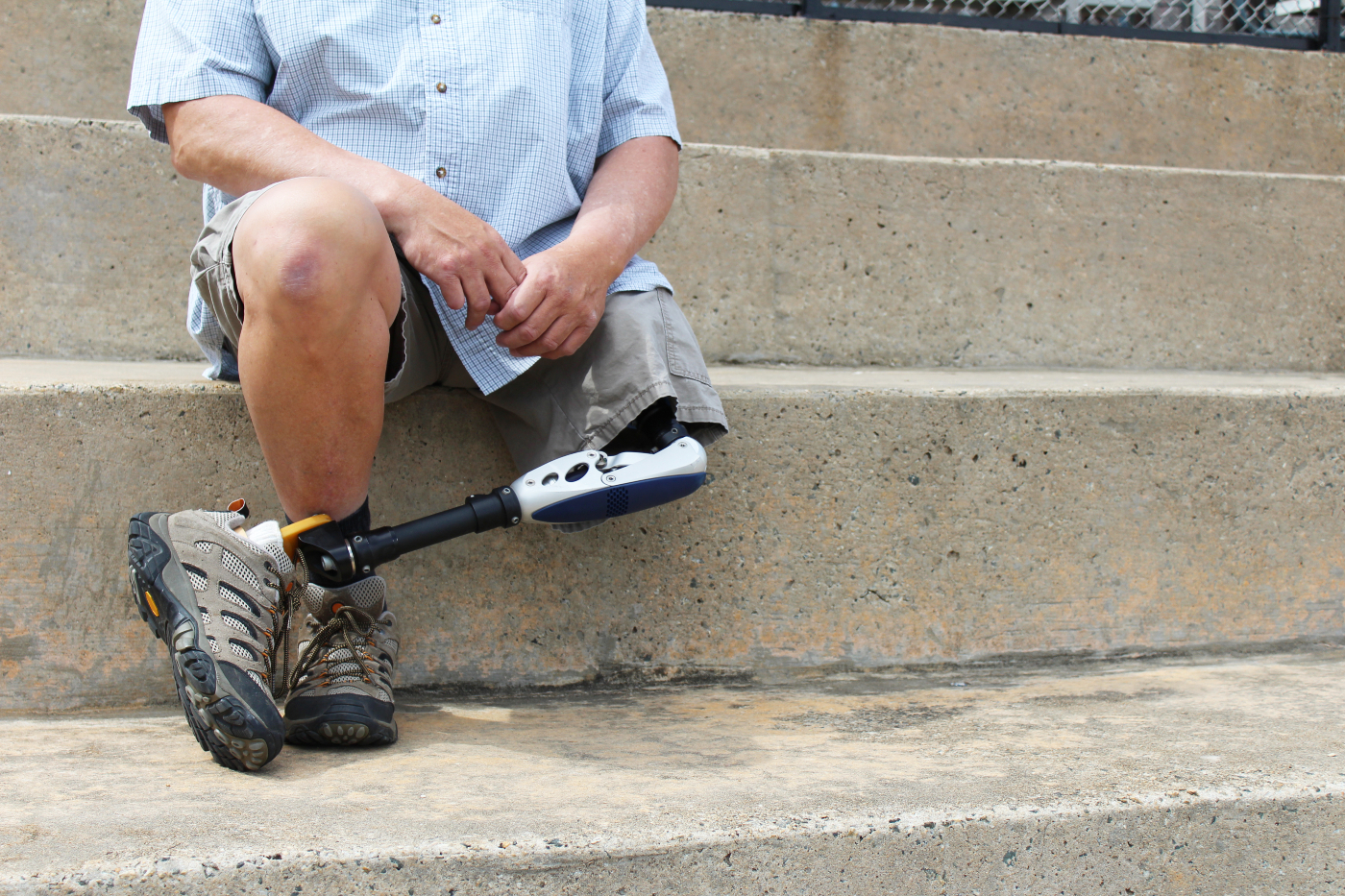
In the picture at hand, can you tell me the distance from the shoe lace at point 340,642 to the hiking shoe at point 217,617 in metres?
0.04

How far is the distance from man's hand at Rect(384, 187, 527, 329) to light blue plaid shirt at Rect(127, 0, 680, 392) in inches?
4.1

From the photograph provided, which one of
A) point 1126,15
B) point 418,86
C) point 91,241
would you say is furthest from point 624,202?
point 1126,15

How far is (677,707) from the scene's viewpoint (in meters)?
1.05

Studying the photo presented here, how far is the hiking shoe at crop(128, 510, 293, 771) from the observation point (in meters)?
0.78

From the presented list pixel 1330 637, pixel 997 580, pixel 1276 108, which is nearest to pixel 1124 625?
pixel 997 580

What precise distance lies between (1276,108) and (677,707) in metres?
1.89

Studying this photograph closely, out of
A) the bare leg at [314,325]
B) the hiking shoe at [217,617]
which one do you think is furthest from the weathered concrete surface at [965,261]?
the hiking shoe at [217,617]

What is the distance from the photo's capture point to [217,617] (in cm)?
82

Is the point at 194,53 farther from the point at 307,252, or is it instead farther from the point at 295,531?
the point at 295,531

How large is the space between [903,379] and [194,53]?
0.93 metres

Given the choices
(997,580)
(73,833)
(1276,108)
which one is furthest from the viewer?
(1276,108)

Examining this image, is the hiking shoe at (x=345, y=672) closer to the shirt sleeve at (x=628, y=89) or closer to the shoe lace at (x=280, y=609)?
the shoe lace at (x=280, y=609)

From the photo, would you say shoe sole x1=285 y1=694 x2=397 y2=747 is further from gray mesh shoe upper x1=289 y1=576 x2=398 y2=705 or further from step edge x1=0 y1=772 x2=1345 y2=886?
step edge x1=0 y1=772 x2=1345 y2=886

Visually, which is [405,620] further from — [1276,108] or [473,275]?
[1276,108]
